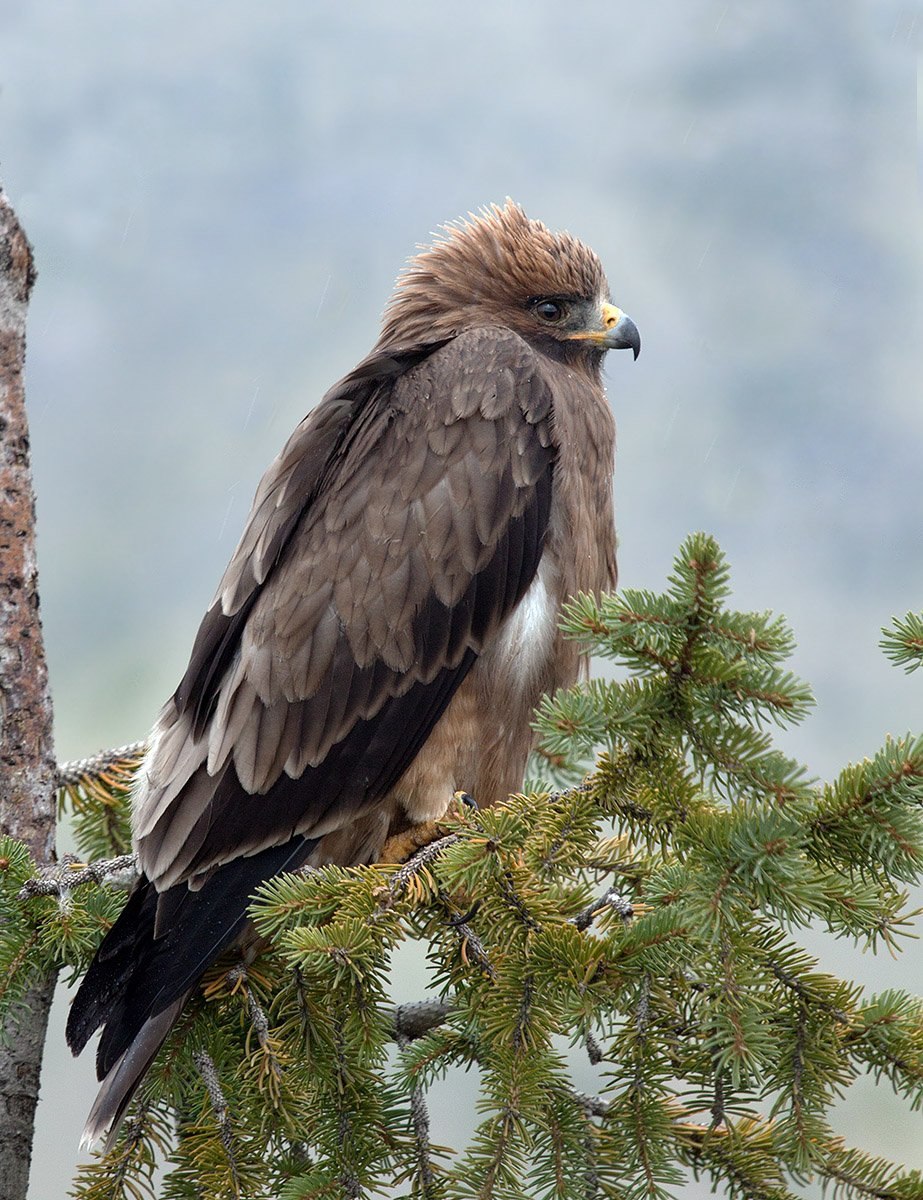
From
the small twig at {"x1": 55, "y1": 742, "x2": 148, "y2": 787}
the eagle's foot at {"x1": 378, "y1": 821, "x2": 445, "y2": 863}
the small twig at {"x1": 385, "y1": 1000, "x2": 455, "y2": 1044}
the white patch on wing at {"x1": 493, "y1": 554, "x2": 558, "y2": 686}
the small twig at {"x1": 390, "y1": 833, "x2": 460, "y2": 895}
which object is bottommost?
the small twig at {"x1": 385, "y1": 1000, "x2": 455, "y2": 1044}

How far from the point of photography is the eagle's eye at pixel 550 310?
14.0ft

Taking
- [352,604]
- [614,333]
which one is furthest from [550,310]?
[352,604]

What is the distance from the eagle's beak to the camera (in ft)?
13.9

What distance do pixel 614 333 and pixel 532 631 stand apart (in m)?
1.20

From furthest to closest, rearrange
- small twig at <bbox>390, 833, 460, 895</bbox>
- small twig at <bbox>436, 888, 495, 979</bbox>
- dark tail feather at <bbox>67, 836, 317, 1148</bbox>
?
dark tail feather at <bbox>67, 836, 317, 1148</bbox> → small twig at <bbox>436, 888, 495, 979</bbox> → small twig at <bbox>390, 833, 460, 895</bbox>

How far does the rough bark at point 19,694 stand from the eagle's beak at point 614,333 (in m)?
1.78

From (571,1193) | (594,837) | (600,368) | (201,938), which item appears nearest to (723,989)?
(594,837)

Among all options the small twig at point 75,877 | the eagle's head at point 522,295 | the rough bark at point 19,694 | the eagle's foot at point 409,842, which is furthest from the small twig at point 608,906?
the eagle's head at point 522,295

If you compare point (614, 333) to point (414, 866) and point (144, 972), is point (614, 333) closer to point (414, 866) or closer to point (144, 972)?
point (414, 866)

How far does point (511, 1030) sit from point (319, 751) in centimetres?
118

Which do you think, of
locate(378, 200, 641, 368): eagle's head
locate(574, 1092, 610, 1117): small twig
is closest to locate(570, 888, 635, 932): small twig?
locate(574, 1092, 610, 1117): small twig

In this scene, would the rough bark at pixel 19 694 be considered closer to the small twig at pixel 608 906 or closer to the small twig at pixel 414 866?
the small twig at pixel 414 866

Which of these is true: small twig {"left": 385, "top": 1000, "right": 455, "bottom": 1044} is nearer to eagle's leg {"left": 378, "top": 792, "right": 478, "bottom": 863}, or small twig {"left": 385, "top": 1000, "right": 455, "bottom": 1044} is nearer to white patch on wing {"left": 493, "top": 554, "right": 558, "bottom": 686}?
eagle's leg {"left": 378, "top": 792, "right": 478, "bottom": 863}

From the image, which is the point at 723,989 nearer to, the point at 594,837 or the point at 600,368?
the point at 594,837
